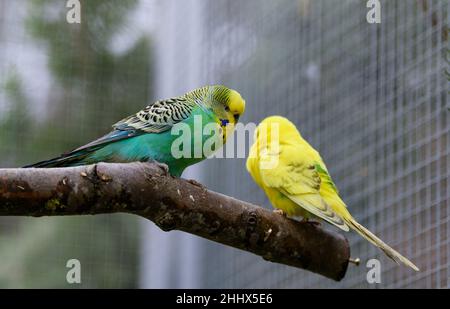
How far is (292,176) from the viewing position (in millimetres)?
1562

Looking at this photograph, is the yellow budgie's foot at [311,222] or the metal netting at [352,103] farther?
the metal netting at [352,103]

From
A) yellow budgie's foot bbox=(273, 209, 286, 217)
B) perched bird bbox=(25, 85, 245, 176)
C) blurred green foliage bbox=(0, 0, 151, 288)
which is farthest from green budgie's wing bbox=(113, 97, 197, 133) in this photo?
blurred green foliage bbox=(0, 0, 151, 288)

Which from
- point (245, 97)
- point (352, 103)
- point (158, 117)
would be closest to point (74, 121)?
point (245, 97)

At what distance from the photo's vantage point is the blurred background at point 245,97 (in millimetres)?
1934

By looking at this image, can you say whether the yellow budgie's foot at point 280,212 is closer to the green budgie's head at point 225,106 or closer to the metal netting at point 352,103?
the green budgie's head at point 225,106

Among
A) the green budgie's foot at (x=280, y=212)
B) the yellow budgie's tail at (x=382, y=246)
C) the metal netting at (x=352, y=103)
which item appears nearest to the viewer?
the yellow budgie's tail at (x=382, y=246)

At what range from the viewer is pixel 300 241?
1.45m

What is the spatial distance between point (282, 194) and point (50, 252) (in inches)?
63.7

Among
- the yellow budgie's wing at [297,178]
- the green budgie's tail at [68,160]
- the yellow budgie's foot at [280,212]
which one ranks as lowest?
the yellow budgie's foot at [280,212]

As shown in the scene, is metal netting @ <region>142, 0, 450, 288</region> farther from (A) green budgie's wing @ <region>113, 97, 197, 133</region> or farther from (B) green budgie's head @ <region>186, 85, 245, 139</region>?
(A) green budgie's wing @ <region>113, 97, 197, 133</region>

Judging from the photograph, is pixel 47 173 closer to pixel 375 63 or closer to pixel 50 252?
pixel 375 63

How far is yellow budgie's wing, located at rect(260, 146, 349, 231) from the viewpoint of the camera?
1.50m

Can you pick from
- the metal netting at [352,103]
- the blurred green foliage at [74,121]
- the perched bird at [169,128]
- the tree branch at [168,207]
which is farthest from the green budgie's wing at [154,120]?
the blurred green foliage at [74,121]

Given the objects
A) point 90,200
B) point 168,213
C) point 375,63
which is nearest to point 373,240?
point 168,213
